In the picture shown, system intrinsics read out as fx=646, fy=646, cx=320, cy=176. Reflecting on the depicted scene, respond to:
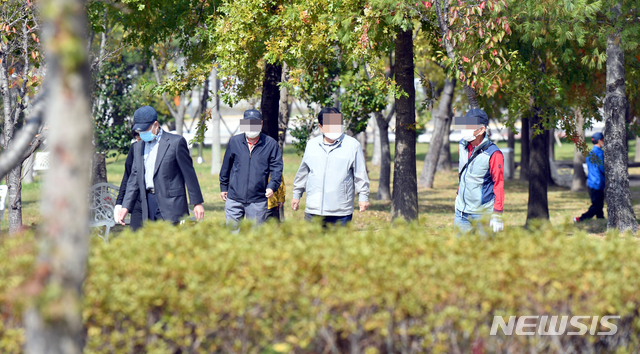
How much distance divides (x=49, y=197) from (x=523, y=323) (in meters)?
2.49

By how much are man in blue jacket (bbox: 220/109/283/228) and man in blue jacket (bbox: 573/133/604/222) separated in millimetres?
7536

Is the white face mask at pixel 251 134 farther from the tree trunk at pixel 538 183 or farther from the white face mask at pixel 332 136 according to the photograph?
the tree trunk at pixel 538 183

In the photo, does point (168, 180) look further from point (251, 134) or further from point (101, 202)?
point (101, 202)

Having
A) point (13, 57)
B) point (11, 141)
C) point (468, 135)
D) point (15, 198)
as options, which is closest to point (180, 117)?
point (13, 57)

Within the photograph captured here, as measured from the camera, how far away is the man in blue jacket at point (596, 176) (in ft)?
A: 39.6

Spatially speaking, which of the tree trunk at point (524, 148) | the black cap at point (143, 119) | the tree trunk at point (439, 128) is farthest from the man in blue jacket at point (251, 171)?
the tree trunk at point (524, 148)

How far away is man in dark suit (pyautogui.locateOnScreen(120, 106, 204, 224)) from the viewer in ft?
Result: 19.3

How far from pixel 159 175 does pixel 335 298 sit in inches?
117

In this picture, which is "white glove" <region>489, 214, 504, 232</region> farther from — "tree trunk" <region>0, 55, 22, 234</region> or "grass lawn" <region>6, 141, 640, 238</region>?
"tree trunk" <region>0, 55, 22, 234</region>

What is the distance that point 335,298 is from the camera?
342 cm

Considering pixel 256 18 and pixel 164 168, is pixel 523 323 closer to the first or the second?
pixel 164 168

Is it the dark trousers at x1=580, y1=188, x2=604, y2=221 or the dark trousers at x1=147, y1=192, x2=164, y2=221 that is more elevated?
the dark trousers at x1=147, y1=192, x2=164, y2=221

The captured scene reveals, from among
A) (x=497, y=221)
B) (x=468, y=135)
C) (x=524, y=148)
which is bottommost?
(x=524, y=148)

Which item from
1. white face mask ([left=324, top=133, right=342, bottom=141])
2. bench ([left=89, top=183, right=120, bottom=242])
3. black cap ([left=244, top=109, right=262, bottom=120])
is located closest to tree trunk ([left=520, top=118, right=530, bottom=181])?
bench ([left=89, top=183, right=120, bottom=242])
